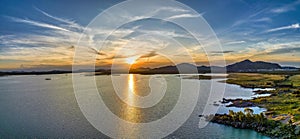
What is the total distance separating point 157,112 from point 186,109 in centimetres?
451

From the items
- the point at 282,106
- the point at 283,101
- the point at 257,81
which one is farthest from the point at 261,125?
the point at 257,81

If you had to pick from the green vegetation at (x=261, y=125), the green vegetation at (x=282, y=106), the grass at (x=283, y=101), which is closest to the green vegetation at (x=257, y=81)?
the grass at (x=283, y=101)

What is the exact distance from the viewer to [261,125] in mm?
23828

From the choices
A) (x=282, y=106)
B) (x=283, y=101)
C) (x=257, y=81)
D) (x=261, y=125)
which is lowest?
(x=261, y=125)

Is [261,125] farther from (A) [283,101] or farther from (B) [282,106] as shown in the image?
(A) [283,101]

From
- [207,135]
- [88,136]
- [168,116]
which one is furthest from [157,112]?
[88,136]

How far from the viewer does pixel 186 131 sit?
22.9m

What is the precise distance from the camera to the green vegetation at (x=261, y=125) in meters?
21.1

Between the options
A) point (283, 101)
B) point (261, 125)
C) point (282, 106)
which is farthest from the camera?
point (283, 101)

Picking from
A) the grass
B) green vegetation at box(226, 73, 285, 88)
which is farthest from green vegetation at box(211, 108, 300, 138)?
green vegetation at box(226, 73, 285, 88)

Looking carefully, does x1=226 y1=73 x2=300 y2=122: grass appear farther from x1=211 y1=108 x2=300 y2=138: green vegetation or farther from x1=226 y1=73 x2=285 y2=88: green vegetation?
x1=211 y1=108 x2=300 y2=138: green vegetation

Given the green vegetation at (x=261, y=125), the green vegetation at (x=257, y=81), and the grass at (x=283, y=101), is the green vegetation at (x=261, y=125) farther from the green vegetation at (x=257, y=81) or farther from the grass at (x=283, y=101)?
the green vegetation at (x=257, y=81)

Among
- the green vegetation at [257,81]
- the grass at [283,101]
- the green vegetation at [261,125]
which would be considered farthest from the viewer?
the green vegetation at [257,81]

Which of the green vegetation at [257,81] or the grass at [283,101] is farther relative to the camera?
the green vegetation at [257,81]
